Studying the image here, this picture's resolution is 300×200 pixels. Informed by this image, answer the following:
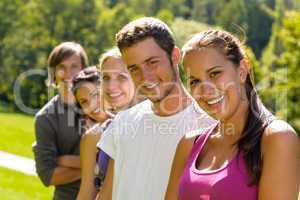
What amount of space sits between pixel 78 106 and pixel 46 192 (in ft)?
19.5

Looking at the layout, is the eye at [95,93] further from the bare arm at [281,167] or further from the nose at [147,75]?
the bare arm at [281,167]

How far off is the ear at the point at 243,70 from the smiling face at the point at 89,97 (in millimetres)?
2183

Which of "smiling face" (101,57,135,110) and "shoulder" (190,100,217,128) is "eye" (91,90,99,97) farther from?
"shoulder" (190,100,217,128)

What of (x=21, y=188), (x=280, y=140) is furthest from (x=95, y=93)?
(x=21, y=188)

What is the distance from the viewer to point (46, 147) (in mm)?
5223

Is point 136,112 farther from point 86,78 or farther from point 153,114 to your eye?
point 86,78

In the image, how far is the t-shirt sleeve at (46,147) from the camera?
5219 mm

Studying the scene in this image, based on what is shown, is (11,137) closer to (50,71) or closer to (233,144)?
(50,71)

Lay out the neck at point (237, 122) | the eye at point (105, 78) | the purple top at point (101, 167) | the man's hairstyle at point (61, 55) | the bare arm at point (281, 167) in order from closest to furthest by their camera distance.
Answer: the bare arm at point (281, 167)
the neck at point (237, 122)
the purple top at point (101, 167)
the eye at point (105, 78)
the man's hairstyle at point (61, 55)

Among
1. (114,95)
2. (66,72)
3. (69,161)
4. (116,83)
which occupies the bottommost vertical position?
(69,161)

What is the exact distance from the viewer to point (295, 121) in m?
31.0

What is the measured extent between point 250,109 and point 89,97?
2453mm

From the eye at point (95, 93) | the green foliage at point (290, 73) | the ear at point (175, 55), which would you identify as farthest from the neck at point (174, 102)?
the green foliage at point (290, 73)

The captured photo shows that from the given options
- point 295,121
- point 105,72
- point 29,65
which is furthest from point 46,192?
point 29,65
